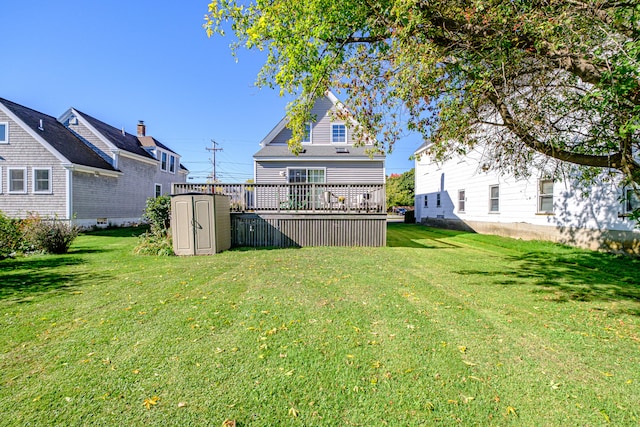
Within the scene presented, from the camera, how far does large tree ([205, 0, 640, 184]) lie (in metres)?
3.94

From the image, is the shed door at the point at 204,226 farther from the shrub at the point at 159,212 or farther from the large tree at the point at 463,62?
the large tree at the point at 463,62

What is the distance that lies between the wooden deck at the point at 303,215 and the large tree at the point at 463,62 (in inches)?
170

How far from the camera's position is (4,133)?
16.5 meters

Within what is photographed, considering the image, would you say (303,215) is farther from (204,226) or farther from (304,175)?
(304,175)

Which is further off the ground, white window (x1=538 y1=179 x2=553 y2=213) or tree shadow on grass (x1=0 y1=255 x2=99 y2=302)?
white window (x1=538 y1=179 x2=553 y2=213)

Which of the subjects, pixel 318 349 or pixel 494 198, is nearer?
pixel 318 349

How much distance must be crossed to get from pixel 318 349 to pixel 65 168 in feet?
63.9

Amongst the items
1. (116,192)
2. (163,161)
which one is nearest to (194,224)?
(116,192)

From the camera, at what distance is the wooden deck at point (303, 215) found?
35.4 ft

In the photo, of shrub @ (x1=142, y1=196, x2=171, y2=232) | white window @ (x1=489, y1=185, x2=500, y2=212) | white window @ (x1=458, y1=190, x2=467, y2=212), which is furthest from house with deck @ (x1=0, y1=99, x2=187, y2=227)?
white window @ (x1=489, y1=185, x2=500, y2=212)

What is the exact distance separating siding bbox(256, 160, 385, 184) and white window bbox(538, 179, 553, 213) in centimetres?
693

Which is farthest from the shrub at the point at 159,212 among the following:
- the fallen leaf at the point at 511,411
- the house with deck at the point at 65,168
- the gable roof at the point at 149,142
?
the gable roof at the point at 149,142

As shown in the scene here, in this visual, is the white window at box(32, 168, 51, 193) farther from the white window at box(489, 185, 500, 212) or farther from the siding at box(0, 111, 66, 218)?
the white window at box(489, 185, 500, 212)

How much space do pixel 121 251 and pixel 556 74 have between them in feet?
40.0
